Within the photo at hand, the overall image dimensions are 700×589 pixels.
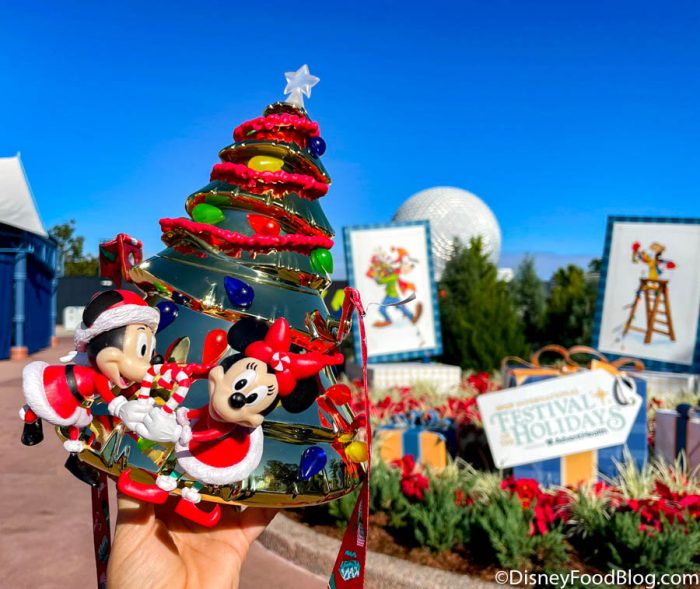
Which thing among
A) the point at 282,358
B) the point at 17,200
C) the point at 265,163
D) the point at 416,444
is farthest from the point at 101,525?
the point at 17,200

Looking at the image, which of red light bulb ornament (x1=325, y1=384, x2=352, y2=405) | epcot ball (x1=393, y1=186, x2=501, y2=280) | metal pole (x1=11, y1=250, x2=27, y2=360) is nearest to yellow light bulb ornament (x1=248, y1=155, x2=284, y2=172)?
red light bulb ornament (x1=325, y1=384, x2=352, y2=405)

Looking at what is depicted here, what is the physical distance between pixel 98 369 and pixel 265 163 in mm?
742

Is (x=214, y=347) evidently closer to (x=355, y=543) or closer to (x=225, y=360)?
(x=225, y=360)

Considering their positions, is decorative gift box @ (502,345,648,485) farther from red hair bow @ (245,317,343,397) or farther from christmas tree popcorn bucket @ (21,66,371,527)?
red hair bow @ (245,317,343,397)

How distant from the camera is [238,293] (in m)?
1.49

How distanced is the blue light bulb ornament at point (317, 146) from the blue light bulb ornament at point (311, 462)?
95 centimetres

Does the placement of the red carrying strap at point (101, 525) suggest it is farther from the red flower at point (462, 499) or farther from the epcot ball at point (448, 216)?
the epcot ball at point (448, 216)

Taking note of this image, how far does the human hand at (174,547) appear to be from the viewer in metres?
1.36

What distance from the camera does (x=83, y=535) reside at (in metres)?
4.24

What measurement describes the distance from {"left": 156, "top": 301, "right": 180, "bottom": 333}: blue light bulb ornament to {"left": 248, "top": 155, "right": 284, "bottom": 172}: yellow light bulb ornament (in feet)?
1.54

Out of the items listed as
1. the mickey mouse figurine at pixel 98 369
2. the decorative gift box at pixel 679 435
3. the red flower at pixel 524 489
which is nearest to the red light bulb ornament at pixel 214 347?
the mickey mouse figurine at pixel 98 369

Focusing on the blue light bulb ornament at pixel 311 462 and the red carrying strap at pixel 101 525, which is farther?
the red carrying strap at pixel 101 525

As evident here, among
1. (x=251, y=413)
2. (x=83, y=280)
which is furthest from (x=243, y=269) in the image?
(x=83, y=280)

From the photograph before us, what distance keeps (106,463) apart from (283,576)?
8.60 feet
